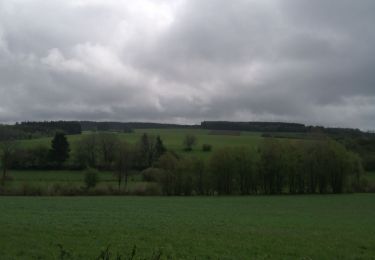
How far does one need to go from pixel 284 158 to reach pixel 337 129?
74649 mm

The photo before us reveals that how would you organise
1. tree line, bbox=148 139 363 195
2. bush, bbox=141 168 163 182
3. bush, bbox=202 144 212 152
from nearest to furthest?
bush, bbox=141 168 163 182 → tree line, bbox=148 139 363 195 → bush, bbox=202 144 212 152

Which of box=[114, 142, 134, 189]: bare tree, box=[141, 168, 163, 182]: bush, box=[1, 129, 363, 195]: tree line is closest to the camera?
box=[141, 168, 163, 182]: bush

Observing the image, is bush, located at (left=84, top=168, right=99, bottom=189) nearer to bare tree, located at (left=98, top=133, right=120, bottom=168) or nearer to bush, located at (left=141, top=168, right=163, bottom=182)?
bush, located at (left=141, top=168, right=163, bottom=182)

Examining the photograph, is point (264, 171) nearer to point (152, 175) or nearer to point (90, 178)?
point (152, 175)

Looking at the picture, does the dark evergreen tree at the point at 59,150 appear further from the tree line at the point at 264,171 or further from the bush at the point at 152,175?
the tree line at the point at 264,171

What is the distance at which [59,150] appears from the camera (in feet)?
294

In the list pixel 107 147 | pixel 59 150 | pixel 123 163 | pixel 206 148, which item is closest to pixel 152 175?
pixel 123 163

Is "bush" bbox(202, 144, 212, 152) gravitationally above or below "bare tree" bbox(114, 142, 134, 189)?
above

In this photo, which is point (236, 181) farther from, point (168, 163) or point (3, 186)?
point (3, 186)

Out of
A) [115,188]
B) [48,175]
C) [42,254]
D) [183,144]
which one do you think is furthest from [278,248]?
[183,144]

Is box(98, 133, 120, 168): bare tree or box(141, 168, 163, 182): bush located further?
box(98, 133, 120, 168): bare tree

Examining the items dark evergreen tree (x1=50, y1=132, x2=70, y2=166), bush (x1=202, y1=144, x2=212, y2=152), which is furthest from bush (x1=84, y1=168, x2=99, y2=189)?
bush (x1=202, y1=144, x2=212, y2=152)

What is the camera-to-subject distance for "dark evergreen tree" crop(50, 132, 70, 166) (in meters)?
88.8

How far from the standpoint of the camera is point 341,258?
12039mm
